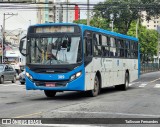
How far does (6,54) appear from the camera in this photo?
216 ft

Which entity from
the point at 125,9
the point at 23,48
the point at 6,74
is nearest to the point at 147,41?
the point at 125,9

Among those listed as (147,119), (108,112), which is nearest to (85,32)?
(108,112)

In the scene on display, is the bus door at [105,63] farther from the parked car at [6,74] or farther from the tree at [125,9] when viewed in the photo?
the tree at [125,9]

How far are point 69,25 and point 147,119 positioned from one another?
7447 mm

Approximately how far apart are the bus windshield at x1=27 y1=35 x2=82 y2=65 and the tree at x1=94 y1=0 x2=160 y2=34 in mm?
32586

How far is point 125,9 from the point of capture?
5478cm

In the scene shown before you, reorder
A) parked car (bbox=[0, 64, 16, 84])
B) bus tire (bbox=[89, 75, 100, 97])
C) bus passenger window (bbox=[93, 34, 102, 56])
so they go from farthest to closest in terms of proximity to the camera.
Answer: parked car (bbox=[0, 64, 16, 84]) < bus passenger window (bbox=[93, 34, 102, 56]) < bus tire (bbox=[89, 75, 100, 97])

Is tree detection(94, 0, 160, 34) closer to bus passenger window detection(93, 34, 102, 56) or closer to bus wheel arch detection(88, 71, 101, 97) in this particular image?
bus passenger window detection(93, 34, 102, 56)

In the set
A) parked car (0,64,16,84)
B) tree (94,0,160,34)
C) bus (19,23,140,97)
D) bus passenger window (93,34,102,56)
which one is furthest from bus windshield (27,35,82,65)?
tree (94,0,160,34)

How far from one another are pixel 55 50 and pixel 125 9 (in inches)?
1477

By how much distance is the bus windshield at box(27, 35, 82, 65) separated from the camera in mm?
18234

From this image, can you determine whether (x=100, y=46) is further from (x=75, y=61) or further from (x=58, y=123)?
(x=58, y=123)

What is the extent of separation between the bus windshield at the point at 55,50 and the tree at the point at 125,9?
107 ft

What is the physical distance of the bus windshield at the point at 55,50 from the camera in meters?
18.2
